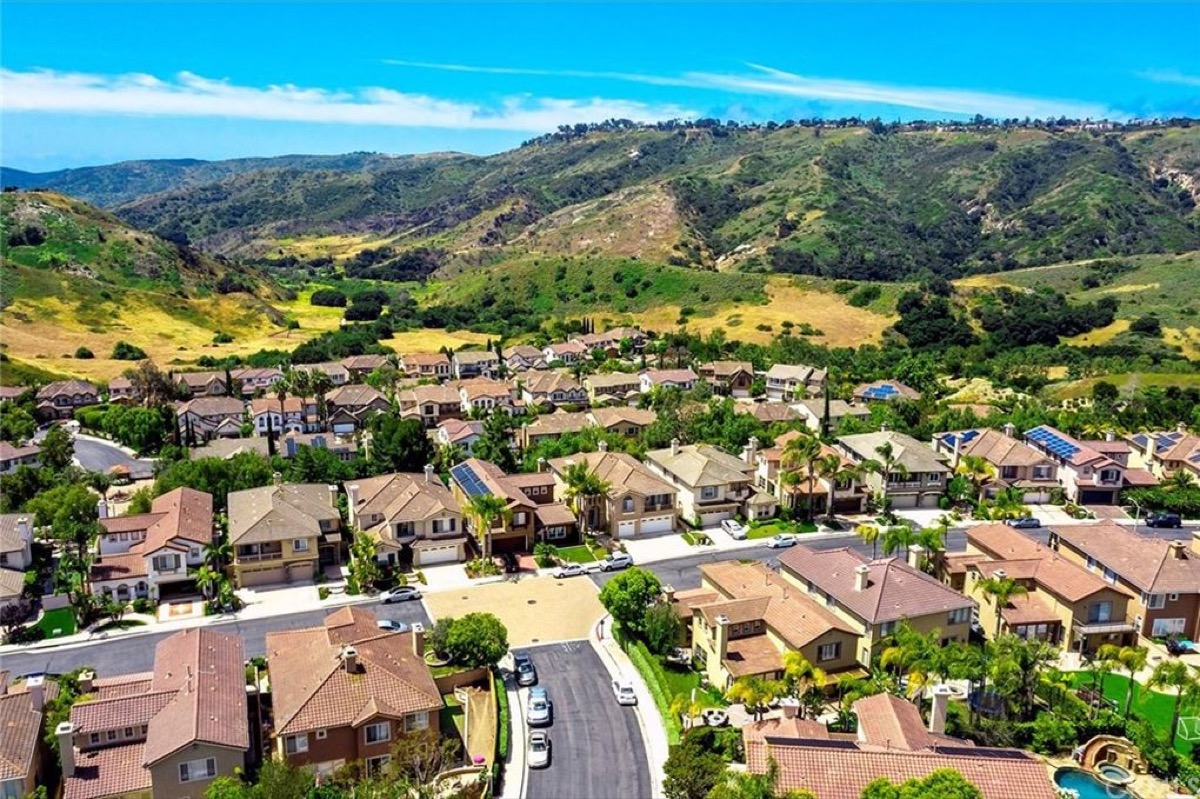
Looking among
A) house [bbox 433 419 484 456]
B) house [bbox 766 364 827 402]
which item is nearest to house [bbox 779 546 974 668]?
house [bbox 433 419 484 456]

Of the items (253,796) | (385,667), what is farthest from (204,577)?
(253,796)

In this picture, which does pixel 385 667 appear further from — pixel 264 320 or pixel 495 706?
pixel 264 320

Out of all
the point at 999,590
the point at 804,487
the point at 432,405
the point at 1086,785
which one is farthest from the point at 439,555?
the point at 432,405


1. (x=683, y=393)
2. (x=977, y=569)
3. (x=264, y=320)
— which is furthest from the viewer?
(x=264, y=320)

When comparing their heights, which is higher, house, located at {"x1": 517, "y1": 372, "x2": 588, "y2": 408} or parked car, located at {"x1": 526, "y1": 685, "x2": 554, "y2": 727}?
house, located at {"x1": 517, "y1": 372, "x2": 588, "y2": 408}

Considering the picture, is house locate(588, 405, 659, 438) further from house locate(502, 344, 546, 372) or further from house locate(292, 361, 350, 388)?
house locate(292, 361, 350, 388)

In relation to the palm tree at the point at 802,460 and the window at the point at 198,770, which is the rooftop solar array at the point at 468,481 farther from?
the window at the point at 198,770

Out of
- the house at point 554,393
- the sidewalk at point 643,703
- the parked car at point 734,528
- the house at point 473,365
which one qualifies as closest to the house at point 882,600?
the sidewalk at point 643,703
